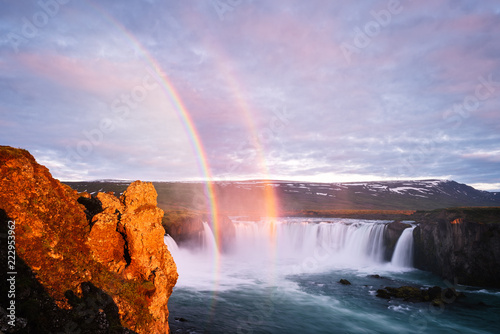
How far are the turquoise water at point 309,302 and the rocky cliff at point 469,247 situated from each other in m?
1.79

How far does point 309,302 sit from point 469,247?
21.7 metres

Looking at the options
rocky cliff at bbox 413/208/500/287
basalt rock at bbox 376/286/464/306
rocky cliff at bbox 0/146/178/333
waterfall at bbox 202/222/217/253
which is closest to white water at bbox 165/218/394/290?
waterfall at bbox 202/222/217/253

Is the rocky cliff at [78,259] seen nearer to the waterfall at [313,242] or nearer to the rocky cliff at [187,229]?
the rocky cliff at [187,229]

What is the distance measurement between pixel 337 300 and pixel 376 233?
24023 mm

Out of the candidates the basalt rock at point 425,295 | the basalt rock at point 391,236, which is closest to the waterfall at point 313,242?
the basalt rock at point 391,236

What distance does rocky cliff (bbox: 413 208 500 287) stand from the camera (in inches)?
1309

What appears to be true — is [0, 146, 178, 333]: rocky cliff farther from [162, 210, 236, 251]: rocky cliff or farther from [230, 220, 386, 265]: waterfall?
[230, 220, 386, 265]: waterfall

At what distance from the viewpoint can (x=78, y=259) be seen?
9.48 m

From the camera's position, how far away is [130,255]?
11688 mm

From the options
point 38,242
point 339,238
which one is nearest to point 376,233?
point 339,238

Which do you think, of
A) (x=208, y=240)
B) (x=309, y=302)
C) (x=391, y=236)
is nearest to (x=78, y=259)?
(x=309, y=302)

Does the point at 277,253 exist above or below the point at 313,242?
below

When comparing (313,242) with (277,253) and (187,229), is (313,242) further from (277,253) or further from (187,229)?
Result: (187,229)

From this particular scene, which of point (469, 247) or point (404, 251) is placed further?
point (404, 251)
